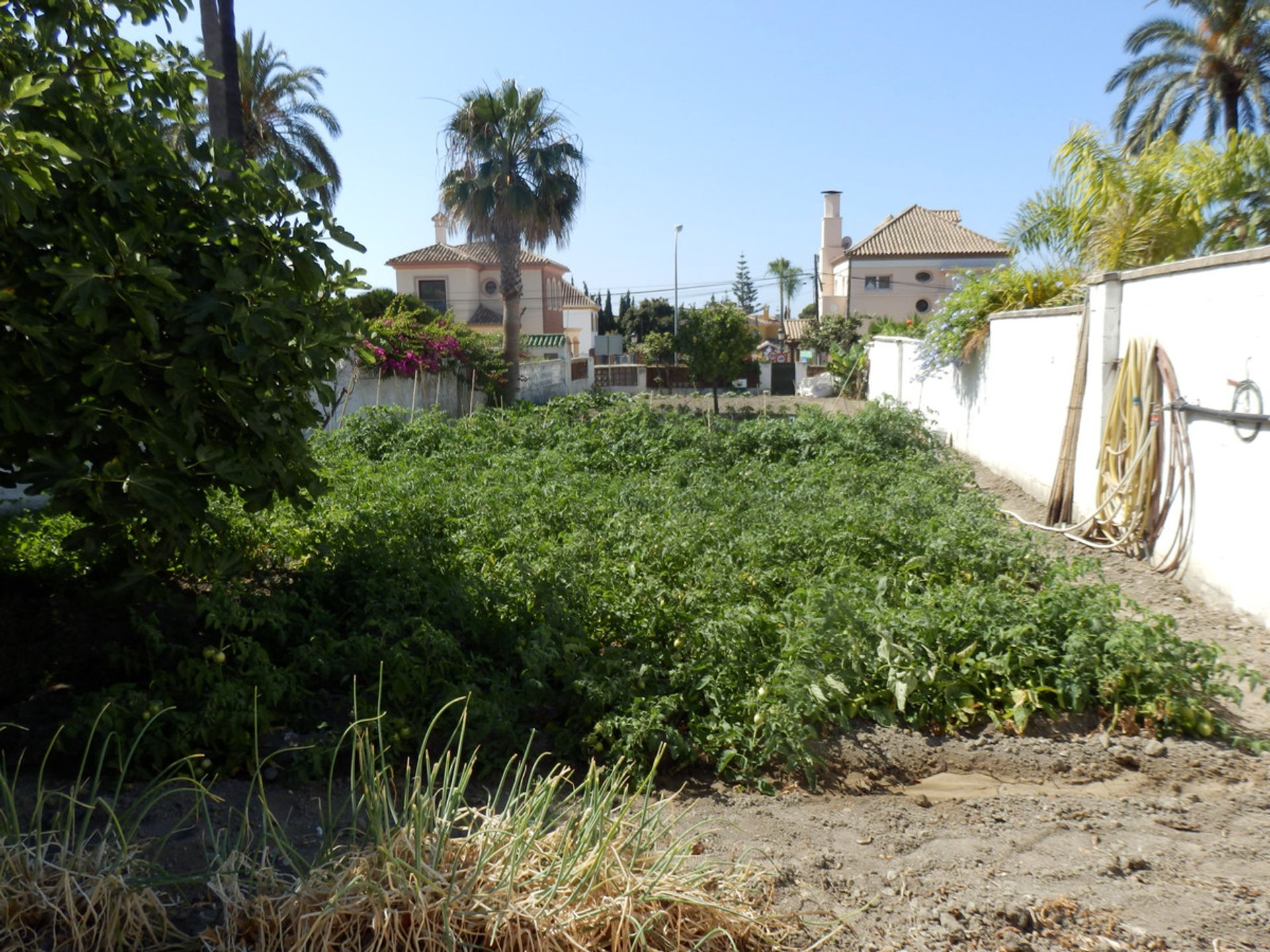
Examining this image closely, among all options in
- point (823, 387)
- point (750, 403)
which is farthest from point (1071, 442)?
point (823, 387)

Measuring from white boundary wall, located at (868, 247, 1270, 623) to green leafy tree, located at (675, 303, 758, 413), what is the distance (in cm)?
1274

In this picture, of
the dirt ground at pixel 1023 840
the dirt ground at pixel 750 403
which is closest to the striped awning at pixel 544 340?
the dirt ground at pixel 750 403

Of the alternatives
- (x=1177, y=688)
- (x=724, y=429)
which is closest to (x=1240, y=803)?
(x=1177, y=688)

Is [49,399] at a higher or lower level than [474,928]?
higher

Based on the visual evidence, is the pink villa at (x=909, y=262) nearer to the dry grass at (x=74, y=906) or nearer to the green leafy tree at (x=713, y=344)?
the green leafy tree at (x=713, y=344)

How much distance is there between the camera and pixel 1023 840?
11.3 ft

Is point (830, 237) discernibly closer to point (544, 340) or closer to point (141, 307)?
point (544, 340)

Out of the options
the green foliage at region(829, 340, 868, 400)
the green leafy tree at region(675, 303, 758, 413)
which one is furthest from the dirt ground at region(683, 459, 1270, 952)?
the green foliage at region(829, 340, 868, 400)

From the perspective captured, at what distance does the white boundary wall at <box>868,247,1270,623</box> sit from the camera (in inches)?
229

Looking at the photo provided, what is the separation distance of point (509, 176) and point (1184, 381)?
1792 cm

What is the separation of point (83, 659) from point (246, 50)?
22193mm

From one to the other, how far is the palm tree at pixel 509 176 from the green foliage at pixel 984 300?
10.8 meters

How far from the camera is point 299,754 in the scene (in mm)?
3822

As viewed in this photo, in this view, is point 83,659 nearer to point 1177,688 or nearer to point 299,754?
point 299,754
